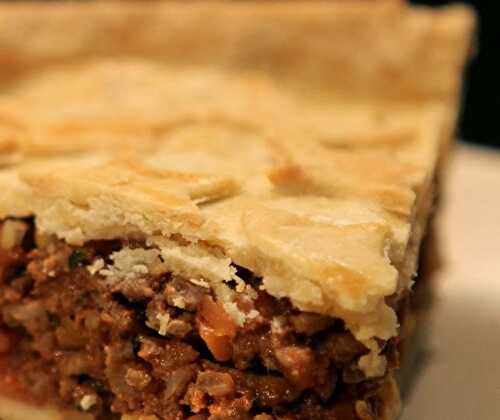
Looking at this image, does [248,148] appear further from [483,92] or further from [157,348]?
[483,92]

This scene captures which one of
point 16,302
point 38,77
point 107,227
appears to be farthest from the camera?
point 38,77

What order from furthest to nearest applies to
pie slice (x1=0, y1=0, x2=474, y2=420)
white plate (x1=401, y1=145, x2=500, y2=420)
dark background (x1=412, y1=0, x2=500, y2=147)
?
dark background (x1=412, y1=0, x2=500, y2=147)
white plate (x1=401, y1=145, x2=500, y2=420)
pie slice (x1=0, y1=0, x2=474, y2=420)

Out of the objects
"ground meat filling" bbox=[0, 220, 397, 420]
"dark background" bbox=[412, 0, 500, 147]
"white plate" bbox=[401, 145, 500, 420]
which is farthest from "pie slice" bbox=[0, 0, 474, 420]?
"dark background" bbox=[412, 0, 500, 147]

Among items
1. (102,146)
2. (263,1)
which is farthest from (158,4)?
(102,146)

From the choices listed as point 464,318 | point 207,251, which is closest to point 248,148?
point 207,251

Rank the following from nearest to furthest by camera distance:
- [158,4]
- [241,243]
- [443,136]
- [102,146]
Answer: [241,243] → [102,146] → [443,136] → [158,4]

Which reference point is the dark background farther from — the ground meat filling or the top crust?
the ground meat filling

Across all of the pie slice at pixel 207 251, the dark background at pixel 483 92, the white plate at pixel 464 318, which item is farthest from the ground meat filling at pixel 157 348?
the dark background at pixel 483 92

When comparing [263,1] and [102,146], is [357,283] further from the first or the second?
[263,1]
